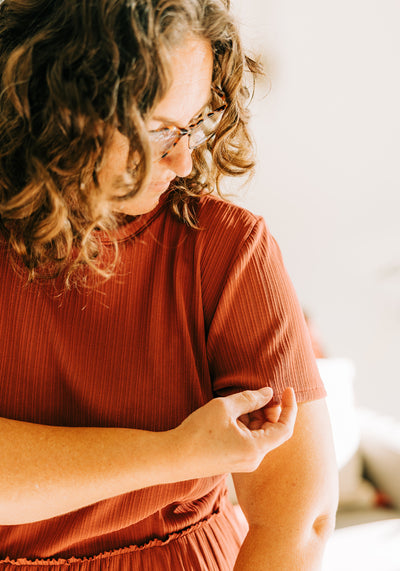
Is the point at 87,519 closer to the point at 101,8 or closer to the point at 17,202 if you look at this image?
the point at 17,202

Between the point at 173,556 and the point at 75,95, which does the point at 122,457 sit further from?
the point at 75,95

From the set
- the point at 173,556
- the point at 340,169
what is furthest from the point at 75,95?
the point at 340,169

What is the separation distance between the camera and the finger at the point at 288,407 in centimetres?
86

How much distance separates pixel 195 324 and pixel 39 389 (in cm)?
28

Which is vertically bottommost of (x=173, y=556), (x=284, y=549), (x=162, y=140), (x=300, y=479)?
(x=173, y=556)

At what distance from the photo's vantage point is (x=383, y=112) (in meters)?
3.12

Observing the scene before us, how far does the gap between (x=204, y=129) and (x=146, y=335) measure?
1.21 feet

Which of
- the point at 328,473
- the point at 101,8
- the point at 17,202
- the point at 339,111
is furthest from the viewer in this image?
the point at 339,111

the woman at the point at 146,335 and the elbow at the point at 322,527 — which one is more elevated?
the woman at the point at 146,335

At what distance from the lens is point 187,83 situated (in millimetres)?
815

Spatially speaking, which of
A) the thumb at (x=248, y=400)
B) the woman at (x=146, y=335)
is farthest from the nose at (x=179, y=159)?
the thumb at (x=248, y=400)

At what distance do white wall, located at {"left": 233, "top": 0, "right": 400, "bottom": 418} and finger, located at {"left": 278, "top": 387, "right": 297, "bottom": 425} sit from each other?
2159 mm

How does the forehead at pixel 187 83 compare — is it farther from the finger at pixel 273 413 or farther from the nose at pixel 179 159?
the finger at pixel 273 413

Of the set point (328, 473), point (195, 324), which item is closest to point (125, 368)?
point (195, 324)
